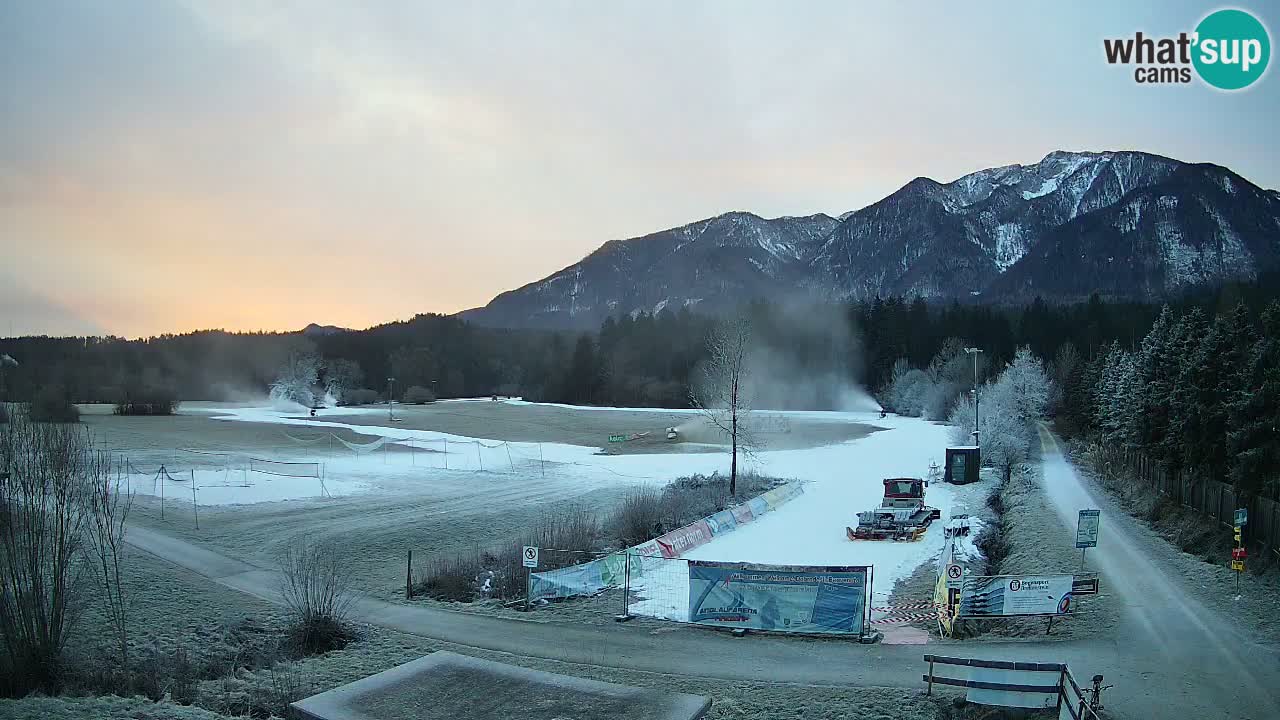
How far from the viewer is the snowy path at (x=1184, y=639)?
12.9 metres

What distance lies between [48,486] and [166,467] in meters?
37.3

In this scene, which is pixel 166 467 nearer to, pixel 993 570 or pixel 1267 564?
pixel 993 570

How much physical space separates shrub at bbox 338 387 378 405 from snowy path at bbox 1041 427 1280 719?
146485mm

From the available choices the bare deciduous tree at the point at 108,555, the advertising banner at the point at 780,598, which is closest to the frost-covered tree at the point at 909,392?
the advertising banner at the point at 780,598

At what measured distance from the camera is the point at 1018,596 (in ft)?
56.9

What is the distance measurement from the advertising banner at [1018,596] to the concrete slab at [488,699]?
919cm

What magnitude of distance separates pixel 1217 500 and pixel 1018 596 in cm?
1419

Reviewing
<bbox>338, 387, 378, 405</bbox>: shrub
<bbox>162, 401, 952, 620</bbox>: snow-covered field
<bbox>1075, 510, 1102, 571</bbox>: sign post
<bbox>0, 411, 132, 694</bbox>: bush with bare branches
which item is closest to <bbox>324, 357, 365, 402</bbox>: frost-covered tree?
<bbox>338, 387, 378, 405</bbox>: shrub

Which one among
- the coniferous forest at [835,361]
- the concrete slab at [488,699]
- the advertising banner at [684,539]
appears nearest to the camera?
the concrete slab at [488,699]

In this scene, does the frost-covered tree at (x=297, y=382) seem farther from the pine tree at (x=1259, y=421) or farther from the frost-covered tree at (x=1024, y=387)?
the pine tree at (x=1259, y=421)

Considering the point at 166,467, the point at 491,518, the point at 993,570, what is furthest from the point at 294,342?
the point at 993,570

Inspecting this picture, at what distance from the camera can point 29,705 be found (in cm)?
1066

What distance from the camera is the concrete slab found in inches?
433

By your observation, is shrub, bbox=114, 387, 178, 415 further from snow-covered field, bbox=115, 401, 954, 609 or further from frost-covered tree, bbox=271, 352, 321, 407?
snow-covered field, bbox=115, 401, 954, 609
